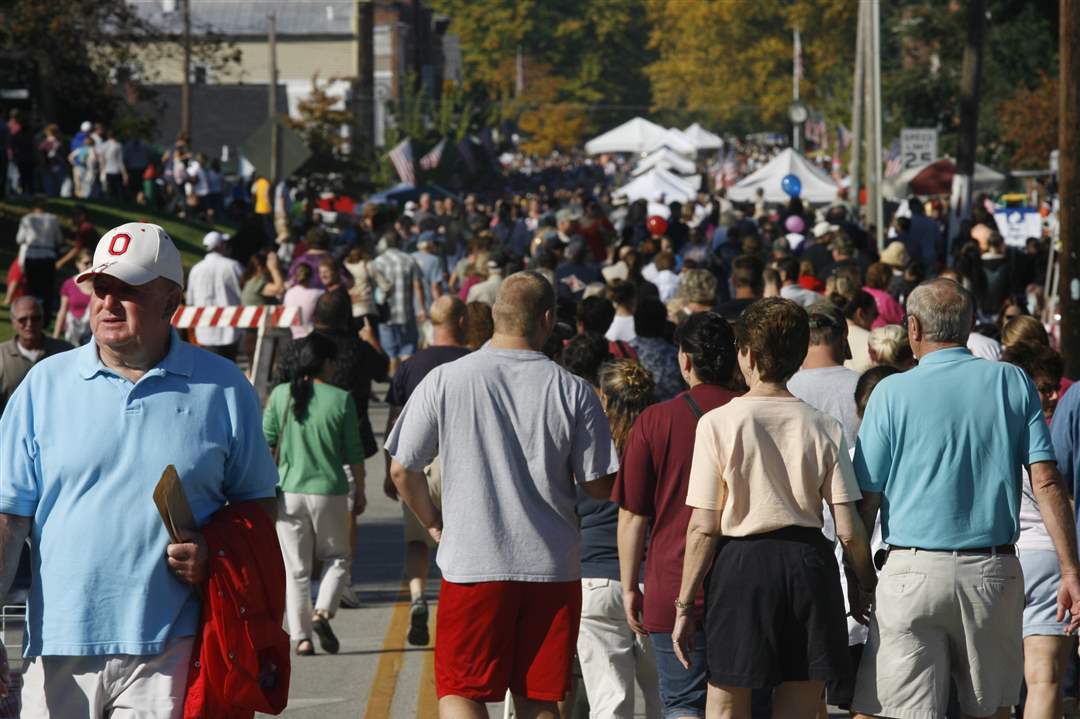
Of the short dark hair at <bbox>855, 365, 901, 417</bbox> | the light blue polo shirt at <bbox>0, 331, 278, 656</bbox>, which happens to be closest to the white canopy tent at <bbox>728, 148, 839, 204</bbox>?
the short dark hair at <bbox>855, 365, 901, 417</bbox>

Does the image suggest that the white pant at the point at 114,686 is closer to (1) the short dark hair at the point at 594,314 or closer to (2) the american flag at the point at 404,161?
(1) the short dark hair at the point at 594,314

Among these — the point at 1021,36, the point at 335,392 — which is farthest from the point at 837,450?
the point at 1021,36

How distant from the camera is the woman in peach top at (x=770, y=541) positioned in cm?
595

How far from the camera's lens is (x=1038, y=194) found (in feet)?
155

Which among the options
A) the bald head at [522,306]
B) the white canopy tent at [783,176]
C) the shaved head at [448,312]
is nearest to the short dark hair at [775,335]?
the bald head at [522,306]

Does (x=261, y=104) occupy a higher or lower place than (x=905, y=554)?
higher

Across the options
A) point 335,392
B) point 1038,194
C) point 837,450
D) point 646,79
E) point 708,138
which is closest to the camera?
point 837,450

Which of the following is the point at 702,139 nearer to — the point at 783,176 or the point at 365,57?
the point at 783,176

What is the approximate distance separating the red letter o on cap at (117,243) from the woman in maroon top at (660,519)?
232 centimetres

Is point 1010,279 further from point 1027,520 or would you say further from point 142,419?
point 142,419

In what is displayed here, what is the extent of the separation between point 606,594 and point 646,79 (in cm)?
14582

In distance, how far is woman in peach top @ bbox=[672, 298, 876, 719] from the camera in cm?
595

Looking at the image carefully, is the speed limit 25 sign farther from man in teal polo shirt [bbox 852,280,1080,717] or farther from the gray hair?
man in teal polo shirt [bbox 852,280,1080,717]

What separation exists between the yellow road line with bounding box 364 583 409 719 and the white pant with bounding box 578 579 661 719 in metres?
1.64
